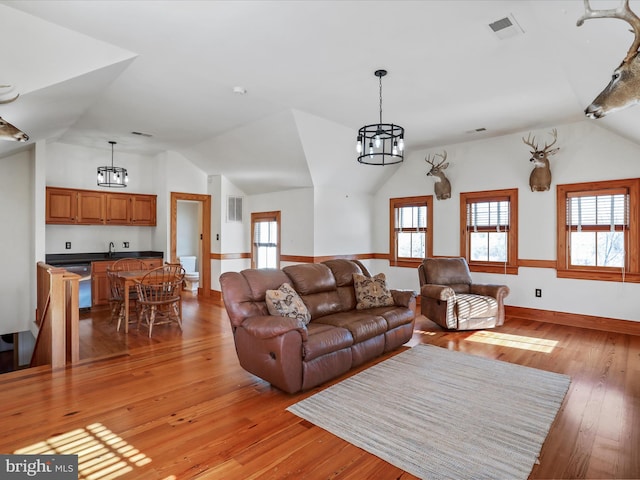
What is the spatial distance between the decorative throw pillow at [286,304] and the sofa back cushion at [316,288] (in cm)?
35

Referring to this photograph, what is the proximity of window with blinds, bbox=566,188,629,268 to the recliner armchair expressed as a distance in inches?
50.9

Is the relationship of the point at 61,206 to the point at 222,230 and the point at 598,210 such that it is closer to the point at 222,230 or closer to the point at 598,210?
the point at 222,230

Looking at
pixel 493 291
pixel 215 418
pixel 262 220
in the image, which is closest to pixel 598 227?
pixel 493 291

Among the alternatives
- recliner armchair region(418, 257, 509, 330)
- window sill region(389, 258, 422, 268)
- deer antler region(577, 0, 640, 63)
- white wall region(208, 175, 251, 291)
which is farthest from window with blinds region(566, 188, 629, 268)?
white wall region(208, 175, 251, 291)

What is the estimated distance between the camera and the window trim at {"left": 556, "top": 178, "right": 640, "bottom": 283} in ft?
15.8

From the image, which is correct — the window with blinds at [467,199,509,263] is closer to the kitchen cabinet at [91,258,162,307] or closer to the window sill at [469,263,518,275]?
the window sill at [469,263,518,275]

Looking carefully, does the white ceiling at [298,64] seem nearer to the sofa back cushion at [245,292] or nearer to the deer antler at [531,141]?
the deer antler at [531,141]

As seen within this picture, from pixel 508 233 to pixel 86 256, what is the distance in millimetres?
7662

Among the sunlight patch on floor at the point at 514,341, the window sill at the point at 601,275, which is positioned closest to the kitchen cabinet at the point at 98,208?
the sunlight patch on floor at the point at 514,341

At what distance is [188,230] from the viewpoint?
33.2 feet

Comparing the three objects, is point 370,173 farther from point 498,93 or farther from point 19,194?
point 19,194

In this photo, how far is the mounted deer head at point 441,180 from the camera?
6.43 metres

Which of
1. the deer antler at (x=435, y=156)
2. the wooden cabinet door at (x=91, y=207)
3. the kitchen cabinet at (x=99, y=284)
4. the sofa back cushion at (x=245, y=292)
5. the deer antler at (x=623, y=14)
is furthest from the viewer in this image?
the deer antler at (x=435, y=156)

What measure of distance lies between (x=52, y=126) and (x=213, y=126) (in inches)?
81.2
